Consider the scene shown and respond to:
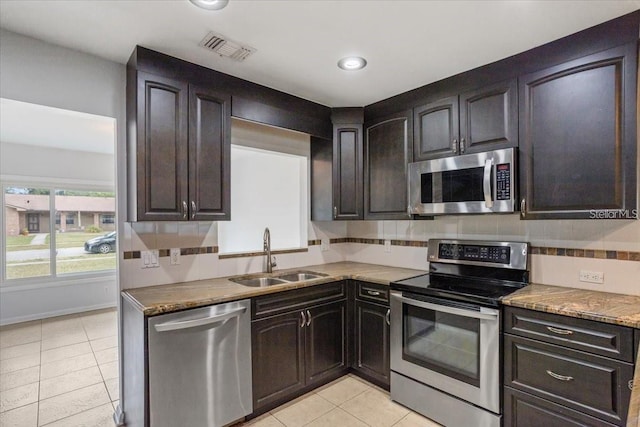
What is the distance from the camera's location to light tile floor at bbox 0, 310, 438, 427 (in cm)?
226

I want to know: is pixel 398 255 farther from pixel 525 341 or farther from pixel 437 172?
pixel 525 341

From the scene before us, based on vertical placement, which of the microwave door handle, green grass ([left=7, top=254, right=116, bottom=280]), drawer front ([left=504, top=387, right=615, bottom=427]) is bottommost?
drawer front ([left=504, top=387, right=615, bottom=427])

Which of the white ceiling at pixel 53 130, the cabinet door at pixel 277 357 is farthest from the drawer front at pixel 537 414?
the white ceiling at pixel 53 130

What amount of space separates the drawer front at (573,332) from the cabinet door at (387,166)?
114 centimetres

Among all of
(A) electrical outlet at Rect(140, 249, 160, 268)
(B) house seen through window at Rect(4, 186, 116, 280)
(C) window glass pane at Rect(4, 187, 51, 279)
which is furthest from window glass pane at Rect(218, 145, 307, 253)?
(C) window glass pane at Rect(4, 187, 51, 279)

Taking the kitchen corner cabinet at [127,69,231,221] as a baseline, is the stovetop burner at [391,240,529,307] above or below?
below

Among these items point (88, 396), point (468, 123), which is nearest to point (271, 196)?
point (468, 123)

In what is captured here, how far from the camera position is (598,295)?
1.96 m

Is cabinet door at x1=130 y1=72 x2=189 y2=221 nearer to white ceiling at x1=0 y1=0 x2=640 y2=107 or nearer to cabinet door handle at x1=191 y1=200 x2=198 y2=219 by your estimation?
cabinet door handle at x1=191 y1=200 x2=198 y2=219

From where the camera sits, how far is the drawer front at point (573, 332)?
1.54m

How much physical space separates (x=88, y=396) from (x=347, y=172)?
2.84 m

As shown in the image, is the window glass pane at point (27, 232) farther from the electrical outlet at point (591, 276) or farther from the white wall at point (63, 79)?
the electrical outlet at point (591, 276)

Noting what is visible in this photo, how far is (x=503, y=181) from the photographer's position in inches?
83.8

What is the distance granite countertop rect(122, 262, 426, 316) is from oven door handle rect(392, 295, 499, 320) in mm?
272
